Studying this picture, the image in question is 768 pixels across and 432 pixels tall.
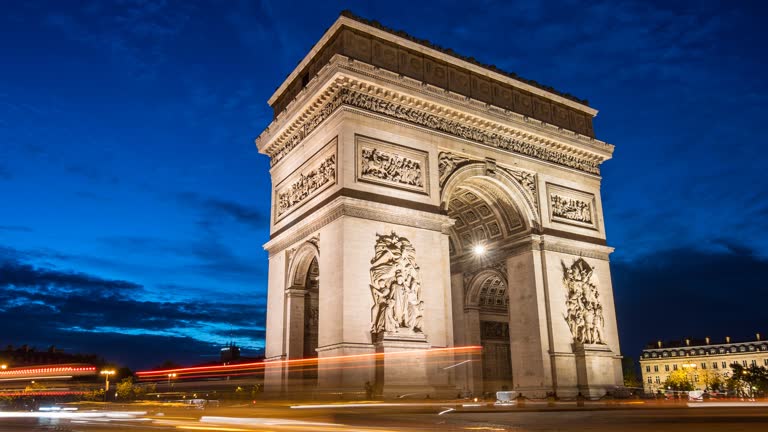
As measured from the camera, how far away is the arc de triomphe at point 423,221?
71.3 feet

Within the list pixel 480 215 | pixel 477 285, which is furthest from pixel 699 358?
pixel 480 215

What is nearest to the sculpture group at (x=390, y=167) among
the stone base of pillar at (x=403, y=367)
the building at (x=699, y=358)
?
the stone base of pillar at (x=403, y=367)

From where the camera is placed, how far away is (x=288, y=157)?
27484 mm

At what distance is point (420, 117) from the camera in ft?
82.4

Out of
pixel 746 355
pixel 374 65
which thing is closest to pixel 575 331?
pixel 374 65

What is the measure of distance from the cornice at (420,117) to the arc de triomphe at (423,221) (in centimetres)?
7

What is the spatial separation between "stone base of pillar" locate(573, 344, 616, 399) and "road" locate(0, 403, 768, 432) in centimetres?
864

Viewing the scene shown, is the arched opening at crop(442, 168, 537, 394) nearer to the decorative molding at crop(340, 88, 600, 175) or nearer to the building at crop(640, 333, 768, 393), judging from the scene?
the decorative molding at crop(340, 88, 600, 175)

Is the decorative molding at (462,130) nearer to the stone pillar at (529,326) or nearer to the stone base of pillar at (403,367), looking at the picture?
the stone pillar at (529,326)

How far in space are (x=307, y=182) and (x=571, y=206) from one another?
12.7 m

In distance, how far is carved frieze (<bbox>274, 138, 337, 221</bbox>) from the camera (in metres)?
23.6

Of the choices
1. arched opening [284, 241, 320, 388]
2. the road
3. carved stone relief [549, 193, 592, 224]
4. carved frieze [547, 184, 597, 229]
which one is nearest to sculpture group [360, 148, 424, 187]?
arched opening [284, 241, 320, 388]

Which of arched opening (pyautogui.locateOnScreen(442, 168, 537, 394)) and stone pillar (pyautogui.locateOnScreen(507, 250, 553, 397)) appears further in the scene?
arched opening (pyautogui.locateOnScreen(442, 168, 537, 394))

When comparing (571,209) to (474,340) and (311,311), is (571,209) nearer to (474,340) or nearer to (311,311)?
(474,340)
